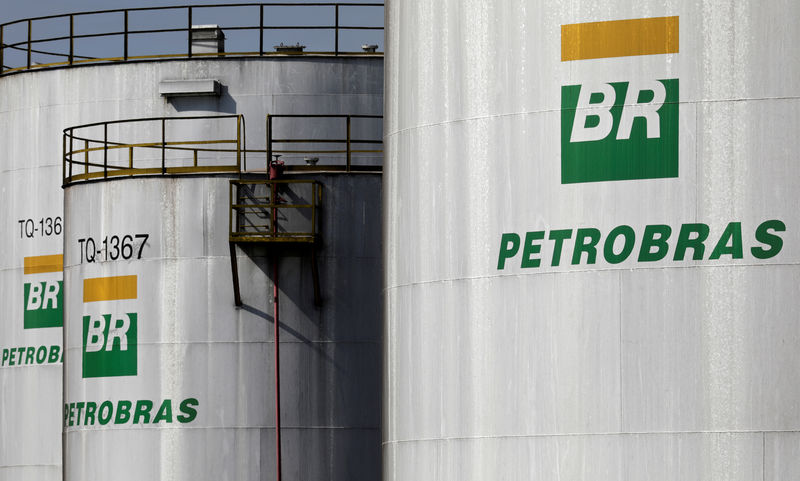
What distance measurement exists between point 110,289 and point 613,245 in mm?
11295

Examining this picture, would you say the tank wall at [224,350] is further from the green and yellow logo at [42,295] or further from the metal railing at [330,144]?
the green and yellow logo at [42,295]

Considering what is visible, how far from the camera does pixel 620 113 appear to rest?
16.9 m

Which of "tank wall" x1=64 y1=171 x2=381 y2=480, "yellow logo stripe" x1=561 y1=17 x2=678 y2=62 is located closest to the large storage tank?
"tank wall" x1=64 y1=171 x2=381 y2=480

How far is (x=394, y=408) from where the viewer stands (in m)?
18.9

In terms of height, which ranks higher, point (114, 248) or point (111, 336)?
point (114, 248)

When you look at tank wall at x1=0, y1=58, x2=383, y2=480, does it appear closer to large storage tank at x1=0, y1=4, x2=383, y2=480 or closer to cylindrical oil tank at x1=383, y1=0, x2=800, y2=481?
large storage tank at x1=0, y1=4, x2=383, y2=480

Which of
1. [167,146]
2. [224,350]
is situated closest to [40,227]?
[167,146]

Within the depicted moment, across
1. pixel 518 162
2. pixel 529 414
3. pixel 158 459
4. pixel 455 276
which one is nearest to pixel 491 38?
pixel 518 162

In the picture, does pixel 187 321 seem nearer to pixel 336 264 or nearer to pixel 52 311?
pixel 336 264

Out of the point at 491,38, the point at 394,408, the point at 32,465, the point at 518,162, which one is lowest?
the point at 32,465

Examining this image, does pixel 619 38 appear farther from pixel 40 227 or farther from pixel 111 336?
pixel 40 227

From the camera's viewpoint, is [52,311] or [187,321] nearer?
[187,321]

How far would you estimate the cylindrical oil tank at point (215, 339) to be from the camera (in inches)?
999

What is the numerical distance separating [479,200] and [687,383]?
3.09 meters
